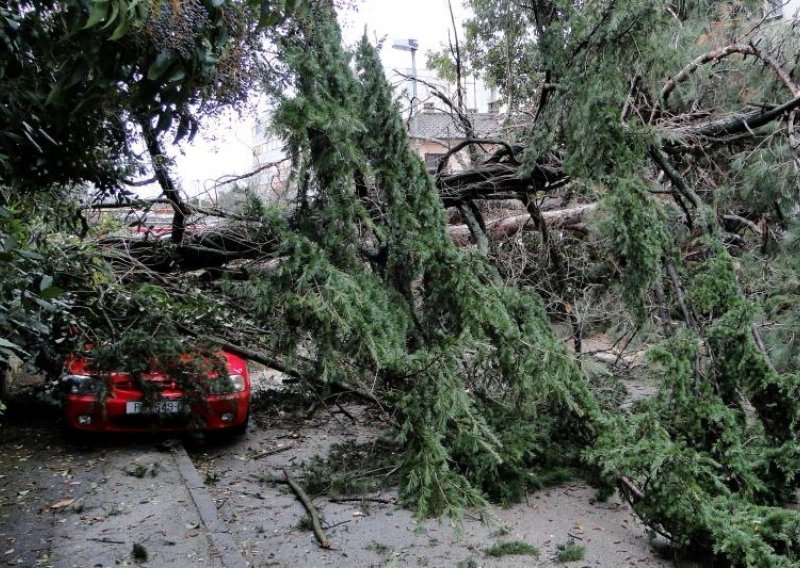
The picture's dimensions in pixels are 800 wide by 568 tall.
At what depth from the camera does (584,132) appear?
17.0ft

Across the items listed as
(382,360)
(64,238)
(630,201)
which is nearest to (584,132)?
(630,201)

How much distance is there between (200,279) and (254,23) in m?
3.27

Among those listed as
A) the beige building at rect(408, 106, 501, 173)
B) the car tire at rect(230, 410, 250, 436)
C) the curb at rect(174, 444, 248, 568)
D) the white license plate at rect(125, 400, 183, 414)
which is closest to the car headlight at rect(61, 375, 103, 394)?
the white license plate at rect(125, 400, 183, 414)

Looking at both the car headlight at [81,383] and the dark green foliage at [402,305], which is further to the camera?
the car headlight at [81,383]

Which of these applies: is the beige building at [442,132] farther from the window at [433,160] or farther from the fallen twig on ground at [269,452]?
the fallen twig on ground at [269,452]

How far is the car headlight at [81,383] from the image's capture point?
5.98 metres

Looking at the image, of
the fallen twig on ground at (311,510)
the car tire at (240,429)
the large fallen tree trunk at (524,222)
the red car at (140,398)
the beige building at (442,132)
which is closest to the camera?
the fallen twig on ground at (311,510)

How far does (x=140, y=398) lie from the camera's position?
601 centimetres

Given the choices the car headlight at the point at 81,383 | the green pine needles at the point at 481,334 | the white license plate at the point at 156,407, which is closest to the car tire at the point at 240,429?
the white license plate at the point at 156,407

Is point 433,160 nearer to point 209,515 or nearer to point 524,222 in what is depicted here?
point 524,222

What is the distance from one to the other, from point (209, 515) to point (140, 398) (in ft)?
5.75

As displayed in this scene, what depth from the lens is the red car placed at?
234 inches

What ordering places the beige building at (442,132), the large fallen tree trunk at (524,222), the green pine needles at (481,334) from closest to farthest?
Result: 1. the green pine needles at (481,334)
2. the beige building at (442,132)
3. the large fallen tree trunk at (524,222)

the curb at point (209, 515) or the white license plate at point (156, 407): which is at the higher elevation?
the white license plate at point (156, 407)
